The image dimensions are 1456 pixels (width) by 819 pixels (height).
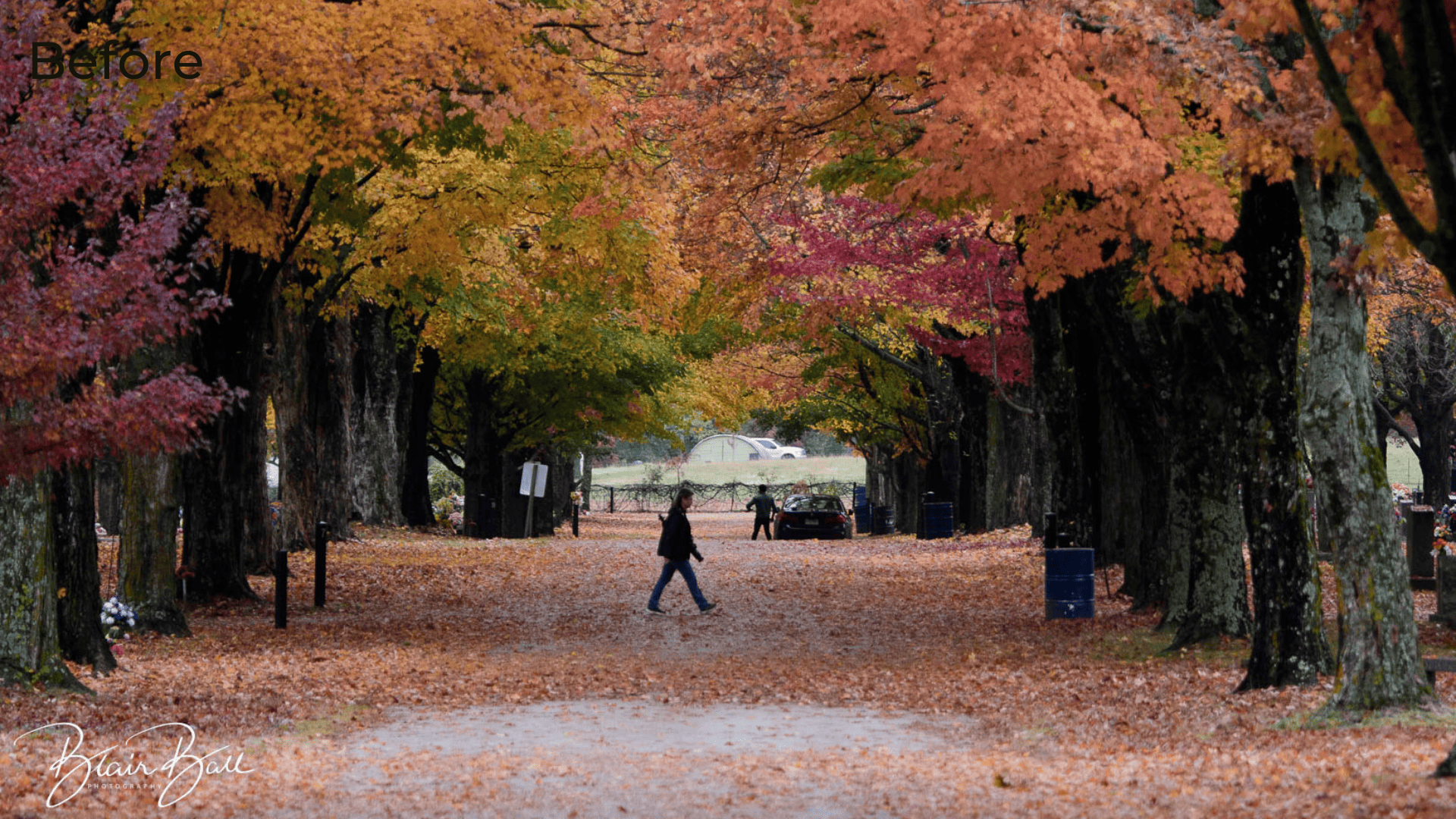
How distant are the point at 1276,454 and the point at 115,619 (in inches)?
414

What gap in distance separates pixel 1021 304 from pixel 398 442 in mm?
15862

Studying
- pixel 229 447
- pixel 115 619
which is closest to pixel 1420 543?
pixel 229 447

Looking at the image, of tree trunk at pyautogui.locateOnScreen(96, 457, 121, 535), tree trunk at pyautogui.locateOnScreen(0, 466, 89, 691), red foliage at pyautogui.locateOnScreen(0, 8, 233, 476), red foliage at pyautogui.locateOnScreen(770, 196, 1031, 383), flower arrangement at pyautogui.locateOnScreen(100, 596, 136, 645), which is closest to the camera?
red foliage at pyautogui.locateOnScreen(0, 8, 233, 476)

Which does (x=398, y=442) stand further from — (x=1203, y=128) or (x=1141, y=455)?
(x=1203, y=128)

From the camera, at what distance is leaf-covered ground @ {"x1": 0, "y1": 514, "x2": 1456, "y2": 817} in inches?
299

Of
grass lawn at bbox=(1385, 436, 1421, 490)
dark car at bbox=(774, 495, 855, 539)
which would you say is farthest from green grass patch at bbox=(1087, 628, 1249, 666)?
grass lawn at bbox=(1385, 436, 1421, 490)

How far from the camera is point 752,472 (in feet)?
326

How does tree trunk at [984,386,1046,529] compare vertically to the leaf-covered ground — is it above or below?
above

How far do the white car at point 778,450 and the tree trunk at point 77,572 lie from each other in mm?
104513

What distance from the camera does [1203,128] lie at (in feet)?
41.7

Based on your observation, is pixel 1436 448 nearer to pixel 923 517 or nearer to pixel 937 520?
pixel 937 520

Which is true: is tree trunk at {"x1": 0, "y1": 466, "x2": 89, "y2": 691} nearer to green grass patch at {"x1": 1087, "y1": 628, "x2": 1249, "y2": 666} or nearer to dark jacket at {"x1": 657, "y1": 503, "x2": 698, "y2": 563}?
dark jacket at {"x1": 657, "y1": 503, "x2": 698, "y2": 563}

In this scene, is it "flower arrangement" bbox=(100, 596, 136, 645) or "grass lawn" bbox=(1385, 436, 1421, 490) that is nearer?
"flower arrangement" bbox=(100, 596, 136, 645)
